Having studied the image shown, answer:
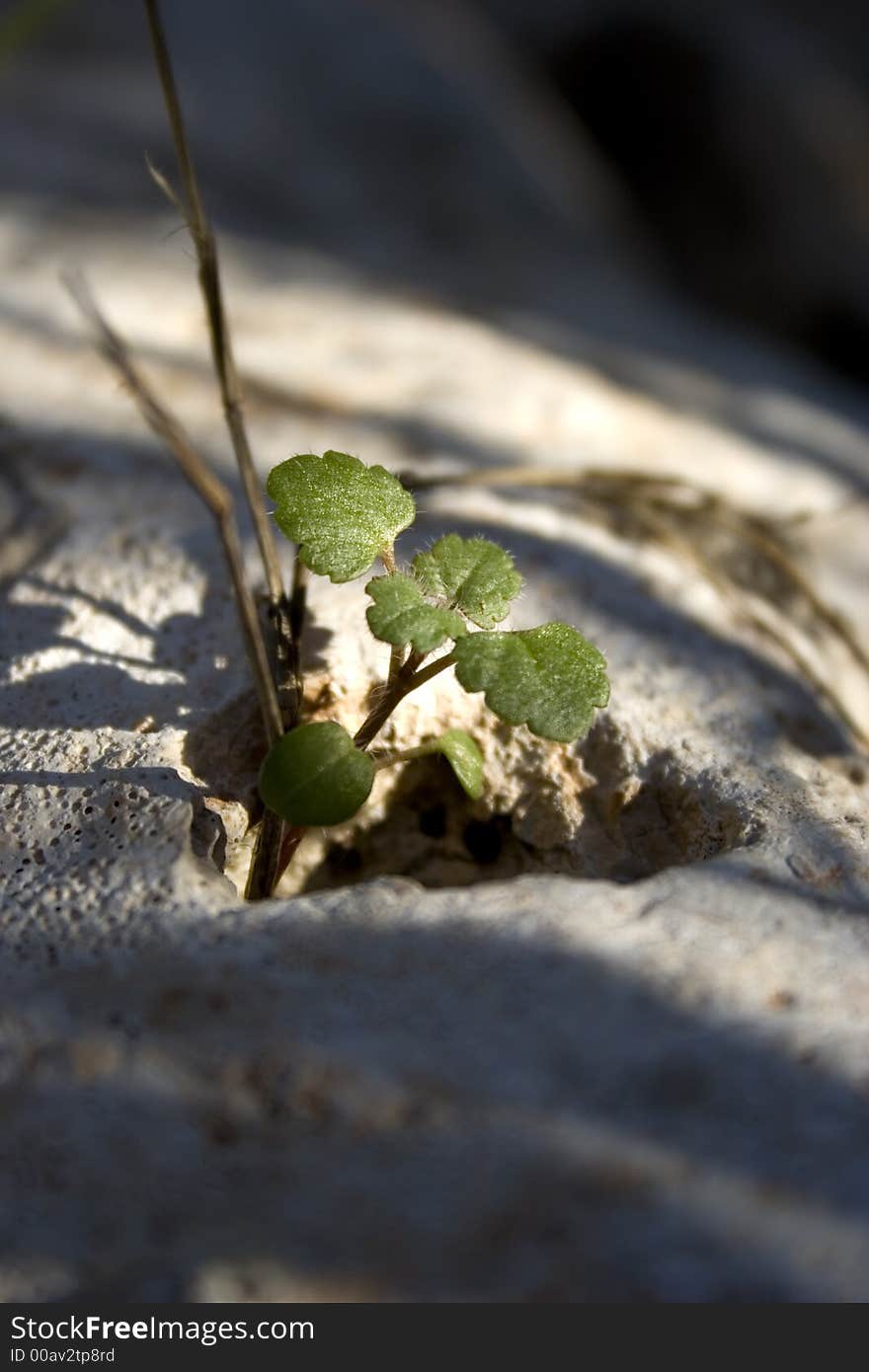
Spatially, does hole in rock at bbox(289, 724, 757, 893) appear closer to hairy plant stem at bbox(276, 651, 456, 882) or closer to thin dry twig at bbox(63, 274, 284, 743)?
hairy plant stem at bbox(276, 651, 456, 882)

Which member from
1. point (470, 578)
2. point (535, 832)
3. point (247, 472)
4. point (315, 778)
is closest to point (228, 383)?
point (247, 472)

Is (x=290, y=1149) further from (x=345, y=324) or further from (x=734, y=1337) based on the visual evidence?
(x=345, y=324)

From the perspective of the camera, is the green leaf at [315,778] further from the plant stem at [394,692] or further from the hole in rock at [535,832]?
the hole in rock at [535,832]

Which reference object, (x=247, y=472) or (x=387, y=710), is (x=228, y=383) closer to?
(x=247, y=472)

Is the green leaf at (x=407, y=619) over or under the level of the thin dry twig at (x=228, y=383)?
under

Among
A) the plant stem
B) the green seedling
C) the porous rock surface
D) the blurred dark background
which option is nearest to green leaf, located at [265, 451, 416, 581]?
the green seedling

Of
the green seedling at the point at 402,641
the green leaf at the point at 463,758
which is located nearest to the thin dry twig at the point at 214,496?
the green seedling at the point at 402,641

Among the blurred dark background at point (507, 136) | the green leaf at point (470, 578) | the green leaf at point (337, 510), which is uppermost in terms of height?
the blurred dark background at point (507, 136)

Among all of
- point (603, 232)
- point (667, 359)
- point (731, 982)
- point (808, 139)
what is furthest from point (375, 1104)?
point (808, 139)
